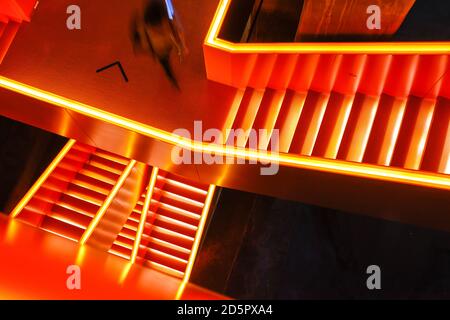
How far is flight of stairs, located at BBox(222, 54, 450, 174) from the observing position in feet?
10.1

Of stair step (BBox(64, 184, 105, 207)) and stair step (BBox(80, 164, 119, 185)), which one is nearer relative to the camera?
stair step (BBox(64, 184, 105, 207))

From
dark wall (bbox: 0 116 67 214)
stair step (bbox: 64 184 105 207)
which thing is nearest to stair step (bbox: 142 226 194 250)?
stair step (bbox: 64 184 105 207)

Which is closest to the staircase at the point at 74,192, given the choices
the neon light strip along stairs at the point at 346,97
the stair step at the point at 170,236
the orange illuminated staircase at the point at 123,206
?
the orange illuminated staircase at the point at 123,206

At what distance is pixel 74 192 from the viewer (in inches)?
222

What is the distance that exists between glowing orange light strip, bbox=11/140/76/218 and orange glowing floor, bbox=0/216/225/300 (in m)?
1.16

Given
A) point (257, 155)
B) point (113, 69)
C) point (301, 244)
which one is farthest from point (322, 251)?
point (113, 69)

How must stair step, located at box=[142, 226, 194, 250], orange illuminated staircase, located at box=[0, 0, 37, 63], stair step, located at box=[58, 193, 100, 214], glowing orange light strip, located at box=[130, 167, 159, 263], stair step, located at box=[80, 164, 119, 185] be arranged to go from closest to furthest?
orange illuminated staircase, located at box=[0, 0, 37, 63], glowing orange light strip, located at box=[130, 167, 159, 263], stair step, located at box=[58, 193, 100, 214], stair step, located at box=[142, 226, 194, 250], stair step, located at box=[80, 164, 119, 185]

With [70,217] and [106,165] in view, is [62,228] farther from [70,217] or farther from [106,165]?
[106,165]

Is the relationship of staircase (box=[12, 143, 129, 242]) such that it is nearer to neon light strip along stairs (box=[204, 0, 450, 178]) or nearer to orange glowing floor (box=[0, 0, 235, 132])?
orange glowing floor (box=[0, 0, 235, 132])

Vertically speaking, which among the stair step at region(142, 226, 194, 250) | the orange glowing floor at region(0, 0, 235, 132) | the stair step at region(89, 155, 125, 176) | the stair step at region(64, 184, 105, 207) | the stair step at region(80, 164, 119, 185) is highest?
the orange glowing floor at region(0, 0, 235, 132)

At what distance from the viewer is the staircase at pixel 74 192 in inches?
206
